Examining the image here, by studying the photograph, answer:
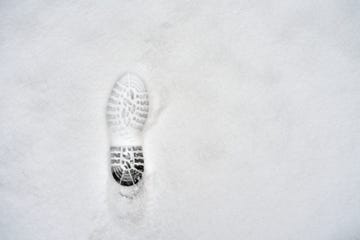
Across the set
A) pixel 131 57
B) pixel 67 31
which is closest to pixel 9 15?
pixel 67 31

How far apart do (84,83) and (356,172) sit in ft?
2.27

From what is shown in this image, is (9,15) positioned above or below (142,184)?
above

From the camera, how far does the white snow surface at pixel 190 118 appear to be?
861 millimetres

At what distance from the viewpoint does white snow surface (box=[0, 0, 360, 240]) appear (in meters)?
0.86

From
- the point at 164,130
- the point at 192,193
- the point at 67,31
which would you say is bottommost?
the point at 192,193

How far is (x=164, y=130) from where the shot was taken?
87 cm

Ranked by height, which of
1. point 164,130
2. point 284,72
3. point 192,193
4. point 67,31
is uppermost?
point 67,31

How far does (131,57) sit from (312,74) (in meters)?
0.44

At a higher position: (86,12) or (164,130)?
(86,12)

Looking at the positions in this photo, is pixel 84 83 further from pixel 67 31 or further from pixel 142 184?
pixel 142 184

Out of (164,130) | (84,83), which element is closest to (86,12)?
(84,83)

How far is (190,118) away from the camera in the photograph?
88 cm

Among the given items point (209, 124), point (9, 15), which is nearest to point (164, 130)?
point (209, 124)

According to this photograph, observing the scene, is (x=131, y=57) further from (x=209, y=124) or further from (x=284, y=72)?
(x=284, y=72)
